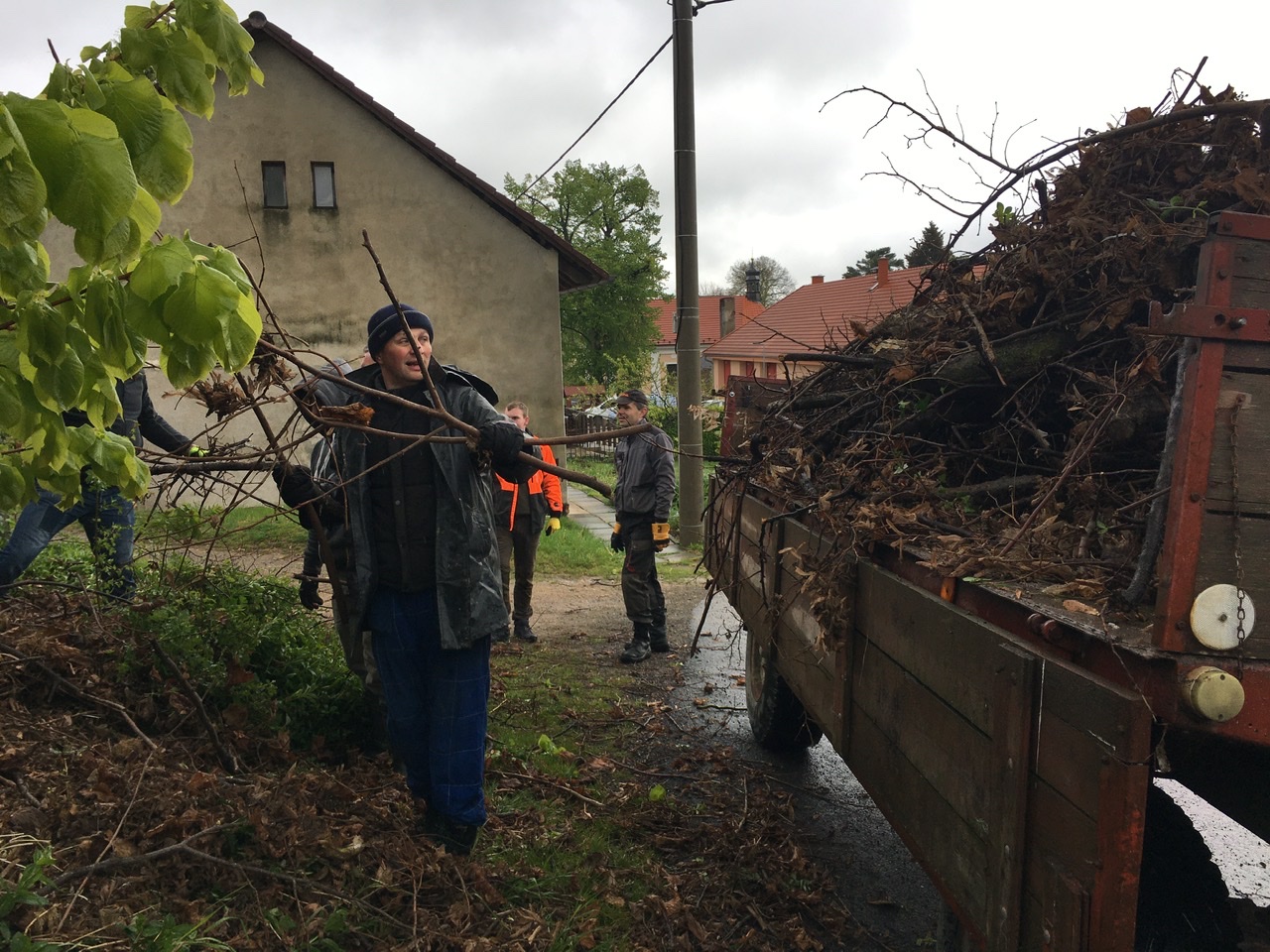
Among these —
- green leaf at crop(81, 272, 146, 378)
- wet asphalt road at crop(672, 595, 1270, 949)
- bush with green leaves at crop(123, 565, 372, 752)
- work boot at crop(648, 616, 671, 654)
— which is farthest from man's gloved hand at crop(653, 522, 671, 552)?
green leaf at crop(81, 272, 146, 378)

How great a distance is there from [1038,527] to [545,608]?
6740mm

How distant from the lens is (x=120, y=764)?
315 cm

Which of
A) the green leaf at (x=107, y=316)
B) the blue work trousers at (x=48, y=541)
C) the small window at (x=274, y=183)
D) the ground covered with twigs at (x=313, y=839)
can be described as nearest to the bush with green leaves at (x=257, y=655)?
the ground covered with twigs at (x=313, y=839)

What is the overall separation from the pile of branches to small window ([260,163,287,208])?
42.5 ft

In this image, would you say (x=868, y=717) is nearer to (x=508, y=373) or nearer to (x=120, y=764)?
(x=120, y=764)

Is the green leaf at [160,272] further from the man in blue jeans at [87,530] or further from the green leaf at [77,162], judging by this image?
the man in blue jeans at [87,530]

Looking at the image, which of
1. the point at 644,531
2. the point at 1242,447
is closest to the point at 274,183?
the point at 644,531

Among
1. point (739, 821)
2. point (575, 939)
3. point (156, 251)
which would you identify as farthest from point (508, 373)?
point (156, 251)

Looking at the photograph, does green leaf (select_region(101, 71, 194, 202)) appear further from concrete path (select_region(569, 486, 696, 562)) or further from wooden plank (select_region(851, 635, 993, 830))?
concrete path (select_region(569, 486, 696, 562))

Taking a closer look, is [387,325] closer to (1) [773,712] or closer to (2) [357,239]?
(1) [773,712]

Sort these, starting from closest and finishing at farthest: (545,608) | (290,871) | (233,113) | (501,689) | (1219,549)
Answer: (1219,549) < (290,871) < (501,689) < (545,608) < (233,113)

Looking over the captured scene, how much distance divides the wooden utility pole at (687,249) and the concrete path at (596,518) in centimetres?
87

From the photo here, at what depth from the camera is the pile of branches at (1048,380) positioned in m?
2.57

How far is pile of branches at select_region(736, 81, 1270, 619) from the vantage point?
2568mm
